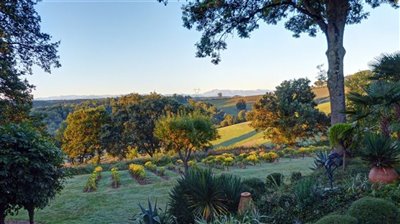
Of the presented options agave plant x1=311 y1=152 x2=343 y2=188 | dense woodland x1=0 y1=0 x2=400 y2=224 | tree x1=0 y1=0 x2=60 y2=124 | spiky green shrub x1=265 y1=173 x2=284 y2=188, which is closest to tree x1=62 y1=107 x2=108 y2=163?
dense woodland x1=0 y1=0 x2=400 y2=224

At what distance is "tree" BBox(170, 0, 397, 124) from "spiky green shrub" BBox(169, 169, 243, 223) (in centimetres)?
485

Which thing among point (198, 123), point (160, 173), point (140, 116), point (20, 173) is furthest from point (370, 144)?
point (140, 116)

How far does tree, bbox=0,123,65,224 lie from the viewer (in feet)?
19.6

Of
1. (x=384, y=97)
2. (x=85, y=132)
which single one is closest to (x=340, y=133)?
(x=384, y=97)

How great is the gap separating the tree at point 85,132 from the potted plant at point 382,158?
115 feet

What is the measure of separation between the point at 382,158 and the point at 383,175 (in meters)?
0.29

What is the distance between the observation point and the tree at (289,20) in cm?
972

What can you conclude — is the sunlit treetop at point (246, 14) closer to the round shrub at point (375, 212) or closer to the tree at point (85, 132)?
the round shrub at point (375, 212)

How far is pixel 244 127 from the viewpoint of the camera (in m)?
61.6

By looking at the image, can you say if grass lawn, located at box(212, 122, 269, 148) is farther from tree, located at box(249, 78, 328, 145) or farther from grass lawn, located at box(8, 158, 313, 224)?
grass lawn, located at box(8, 158, 313, 224)

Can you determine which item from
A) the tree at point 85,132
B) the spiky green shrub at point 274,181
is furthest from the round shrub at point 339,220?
the tree at point 85,132

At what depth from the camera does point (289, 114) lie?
113 ft

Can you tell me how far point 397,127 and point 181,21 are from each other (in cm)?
743

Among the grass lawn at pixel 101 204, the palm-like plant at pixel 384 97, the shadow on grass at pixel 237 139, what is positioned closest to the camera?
the palm-like plant at pixel 384 97
